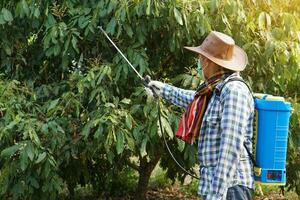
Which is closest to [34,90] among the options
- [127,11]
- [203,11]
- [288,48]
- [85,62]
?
[85,62]

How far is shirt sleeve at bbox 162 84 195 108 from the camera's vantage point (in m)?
3.75

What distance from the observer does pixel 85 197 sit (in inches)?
256

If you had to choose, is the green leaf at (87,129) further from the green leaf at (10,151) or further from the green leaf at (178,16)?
the green leaf at (178,16)

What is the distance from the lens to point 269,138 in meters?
3.11

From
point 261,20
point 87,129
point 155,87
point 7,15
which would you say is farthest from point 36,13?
point 261,20

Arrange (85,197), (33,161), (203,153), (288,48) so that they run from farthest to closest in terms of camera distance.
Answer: (85,197) < (288,48) < (33,161) < (203,153)

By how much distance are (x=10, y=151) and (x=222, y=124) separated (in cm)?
187

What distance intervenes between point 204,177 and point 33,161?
1.61 meters

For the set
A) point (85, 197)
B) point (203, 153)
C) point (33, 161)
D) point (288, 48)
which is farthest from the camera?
point (85, 197)

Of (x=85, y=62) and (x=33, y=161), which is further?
(x=85, y=62)

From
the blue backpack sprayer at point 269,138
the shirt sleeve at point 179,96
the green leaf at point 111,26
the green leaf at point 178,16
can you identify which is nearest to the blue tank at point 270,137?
the blue backpack sprayer at point 269,138

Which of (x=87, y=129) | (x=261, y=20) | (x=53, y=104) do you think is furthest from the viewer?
(x=261, y=20)

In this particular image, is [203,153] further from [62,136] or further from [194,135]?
[62,136]

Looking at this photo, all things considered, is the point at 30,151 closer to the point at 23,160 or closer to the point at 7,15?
the point at 23,160
